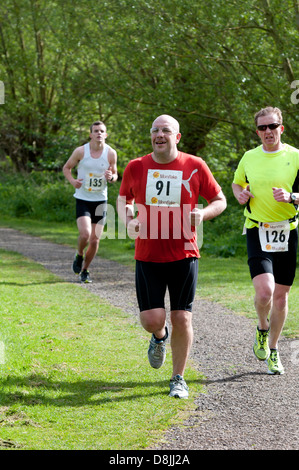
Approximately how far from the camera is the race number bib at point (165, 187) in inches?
217

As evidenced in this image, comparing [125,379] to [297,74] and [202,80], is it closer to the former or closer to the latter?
[297,74]

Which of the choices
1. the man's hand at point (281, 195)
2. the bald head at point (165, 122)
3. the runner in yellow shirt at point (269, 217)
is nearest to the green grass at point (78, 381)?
the runner in yellow shirt at point (269, 217)

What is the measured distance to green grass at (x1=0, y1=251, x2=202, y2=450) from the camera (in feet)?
15.7

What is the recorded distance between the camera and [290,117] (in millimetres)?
15992

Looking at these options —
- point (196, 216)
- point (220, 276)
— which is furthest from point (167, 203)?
point (220, 276)

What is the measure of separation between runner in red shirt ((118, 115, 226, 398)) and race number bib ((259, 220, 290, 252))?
0.76m

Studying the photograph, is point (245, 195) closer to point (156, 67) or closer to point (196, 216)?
point (196, 216)

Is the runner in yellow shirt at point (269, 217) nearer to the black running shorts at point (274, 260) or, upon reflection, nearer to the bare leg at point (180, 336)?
the black running shorts at point (274, 260)

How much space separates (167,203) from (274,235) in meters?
1.23

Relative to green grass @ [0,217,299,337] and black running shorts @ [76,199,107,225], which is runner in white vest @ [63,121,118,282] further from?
green grass @ [0,217,299,337]

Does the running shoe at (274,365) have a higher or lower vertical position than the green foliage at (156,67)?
lower

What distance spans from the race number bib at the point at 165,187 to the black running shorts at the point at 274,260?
116 cm
